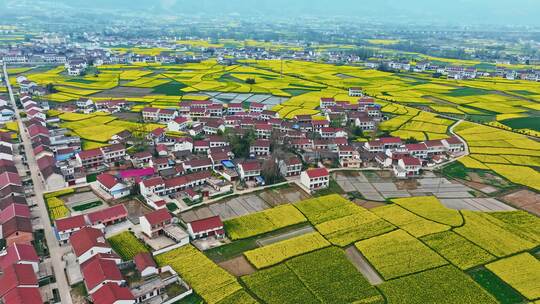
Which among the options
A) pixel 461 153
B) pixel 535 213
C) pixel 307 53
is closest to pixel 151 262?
pixel 535 213

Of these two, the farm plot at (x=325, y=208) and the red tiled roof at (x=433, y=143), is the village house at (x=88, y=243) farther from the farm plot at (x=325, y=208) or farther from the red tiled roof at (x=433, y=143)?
the red tiled roof at (x=433, y=143)

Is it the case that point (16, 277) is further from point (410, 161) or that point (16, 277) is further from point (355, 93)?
point (355, 93)

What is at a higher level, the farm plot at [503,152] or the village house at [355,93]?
the village house at [355,93]

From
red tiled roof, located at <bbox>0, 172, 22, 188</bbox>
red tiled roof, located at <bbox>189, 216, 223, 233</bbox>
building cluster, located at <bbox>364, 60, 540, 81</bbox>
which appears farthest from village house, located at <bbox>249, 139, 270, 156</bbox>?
building cluster, located at <bbox>364, 60, 540, 81</bbox>

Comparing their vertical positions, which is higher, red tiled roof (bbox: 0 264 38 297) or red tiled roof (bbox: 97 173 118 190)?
red tiled roof (bbox: 97 173 118 190)

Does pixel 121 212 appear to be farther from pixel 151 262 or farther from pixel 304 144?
pixel 304 144

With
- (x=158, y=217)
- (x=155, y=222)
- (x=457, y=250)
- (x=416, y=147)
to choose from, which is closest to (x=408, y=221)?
(x=457, y=250)

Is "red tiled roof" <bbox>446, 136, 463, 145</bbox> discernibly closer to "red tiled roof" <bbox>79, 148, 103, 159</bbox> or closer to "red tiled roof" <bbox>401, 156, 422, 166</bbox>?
"red tiled roof" <bbox>401, 156, 422, 166</bbox>


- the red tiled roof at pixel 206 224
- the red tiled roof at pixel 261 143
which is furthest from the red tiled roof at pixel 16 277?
the red tiled roof at pixel 261 143
